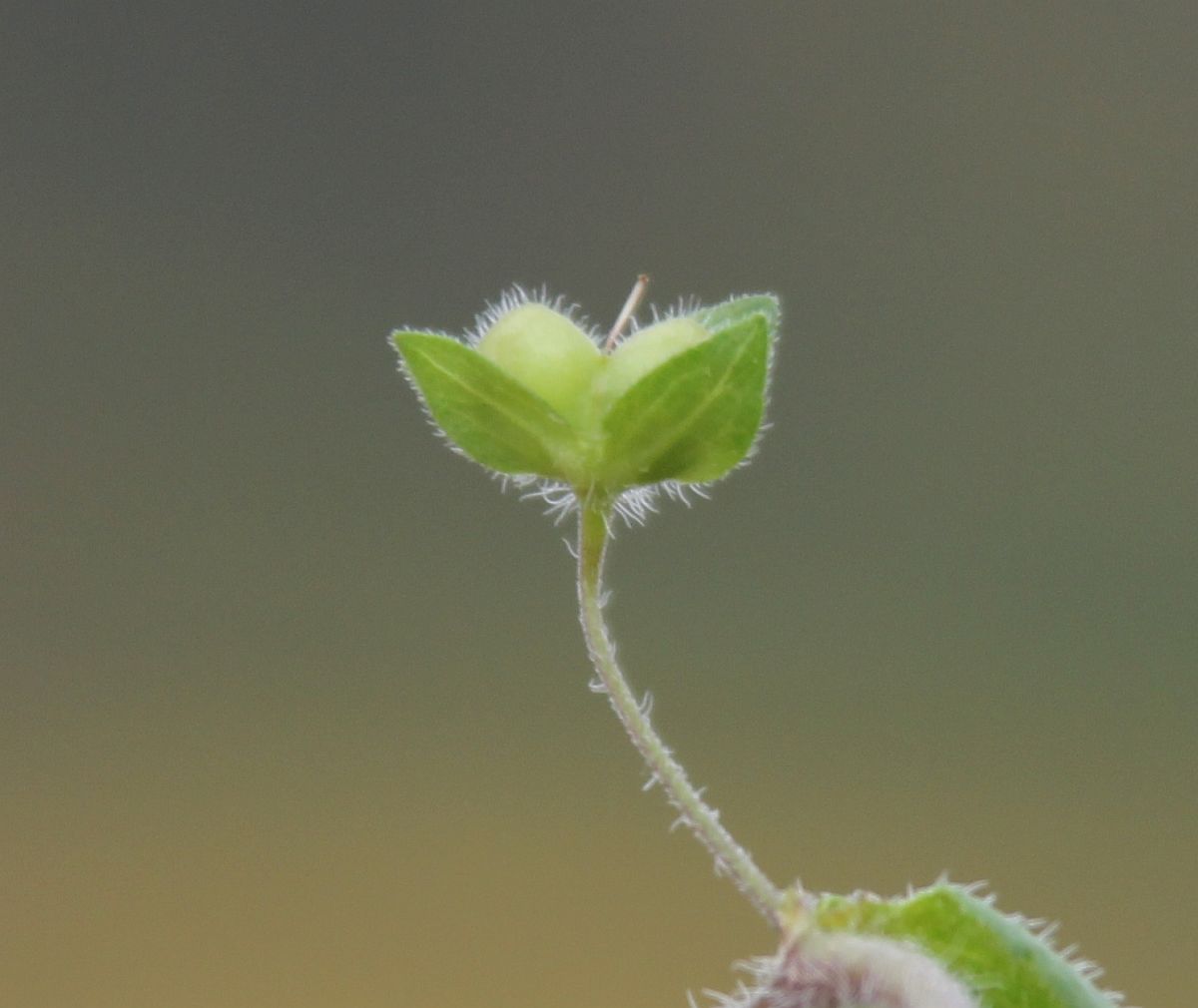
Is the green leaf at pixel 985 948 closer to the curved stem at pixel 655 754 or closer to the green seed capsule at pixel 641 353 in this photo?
the curved stem at pixel 655 754

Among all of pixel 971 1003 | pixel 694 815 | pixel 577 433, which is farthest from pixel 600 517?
pixel 971 1003

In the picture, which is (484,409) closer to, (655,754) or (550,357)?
(550,357)

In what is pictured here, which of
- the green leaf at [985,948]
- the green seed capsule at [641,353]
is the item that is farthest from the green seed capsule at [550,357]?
the green leaf at [985,948]

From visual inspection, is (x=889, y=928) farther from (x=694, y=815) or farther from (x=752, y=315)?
(x=752, y=315)

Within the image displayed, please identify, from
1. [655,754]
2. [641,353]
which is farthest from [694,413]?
[655,754]

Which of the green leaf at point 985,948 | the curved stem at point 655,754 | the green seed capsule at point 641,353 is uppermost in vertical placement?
the green seed capsule at point 641,353

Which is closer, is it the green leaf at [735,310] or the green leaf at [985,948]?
the green leaf at [985,948]

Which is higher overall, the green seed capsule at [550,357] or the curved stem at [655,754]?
the green seed capsule at [550,357]
